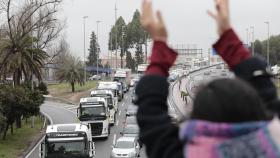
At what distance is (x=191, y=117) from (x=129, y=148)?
1327 inches

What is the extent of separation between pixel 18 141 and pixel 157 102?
40.2 m

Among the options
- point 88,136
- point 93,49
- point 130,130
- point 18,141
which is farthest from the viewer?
point 93,49

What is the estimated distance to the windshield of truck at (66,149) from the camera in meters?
27.9

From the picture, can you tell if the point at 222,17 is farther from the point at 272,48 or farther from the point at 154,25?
the point at 272,48

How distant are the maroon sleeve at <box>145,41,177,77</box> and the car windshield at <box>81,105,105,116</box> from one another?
39924 millimetres

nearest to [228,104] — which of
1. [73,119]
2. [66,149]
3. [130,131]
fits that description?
[66,149]

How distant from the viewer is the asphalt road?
38.9 m

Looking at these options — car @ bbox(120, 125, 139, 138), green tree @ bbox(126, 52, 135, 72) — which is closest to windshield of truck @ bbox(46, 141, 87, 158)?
car @ bbox(120, 125, 139, 138)

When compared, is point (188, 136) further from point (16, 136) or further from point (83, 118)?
point (16, 136)

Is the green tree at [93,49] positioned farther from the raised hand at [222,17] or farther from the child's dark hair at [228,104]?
the child's dark hair at [228,104]

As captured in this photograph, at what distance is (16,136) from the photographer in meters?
44.5

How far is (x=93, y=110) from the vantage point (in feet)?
141

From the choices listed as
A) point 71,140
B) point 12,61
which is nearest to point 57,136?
point 71,140

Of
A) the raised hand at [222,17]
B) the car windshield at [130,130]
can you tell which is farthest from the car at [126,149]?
the raised hand at [222,17]
